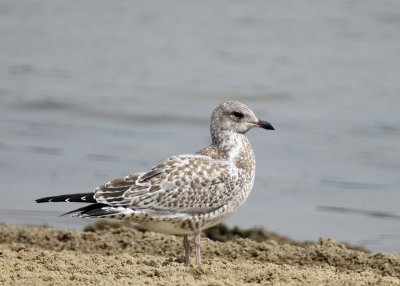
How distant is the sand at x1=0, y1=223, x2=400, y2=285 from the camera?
7.02 meters

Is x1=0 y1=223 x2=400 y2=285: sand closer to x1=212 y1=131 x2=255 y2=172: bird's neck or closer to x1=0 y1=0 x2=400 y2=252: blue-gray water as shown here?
x1=212 y1=131 x2=255 y2=172: bird's neck

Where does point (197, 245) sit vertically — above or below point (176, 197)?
below

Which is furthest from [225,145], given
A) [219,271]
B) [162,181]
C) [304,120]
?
[304,120]

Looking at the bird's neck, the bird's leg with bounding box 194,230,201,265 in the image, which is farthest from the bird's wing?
the bird's neck

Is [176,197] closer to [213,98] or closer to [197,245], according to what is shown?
[197,245]

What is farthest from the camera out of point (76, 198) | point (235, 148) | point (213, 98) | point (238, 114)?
point (213, 98)

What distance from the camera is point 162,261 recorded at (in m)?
8.02

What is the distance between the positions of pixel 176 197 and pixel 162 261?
1.67 feet

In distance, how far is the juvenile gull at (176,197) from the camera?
799 cm

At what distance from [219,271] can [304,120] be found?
8.56 meters

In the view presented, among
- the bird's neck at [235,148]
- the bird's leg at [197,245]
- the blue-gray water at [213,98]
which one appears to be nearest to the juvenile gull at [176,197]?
the bird's leg at [197,245]

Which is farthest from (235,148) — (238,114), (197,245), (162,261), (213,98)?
(213,98)

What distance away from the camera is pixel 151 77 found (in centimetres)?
1838

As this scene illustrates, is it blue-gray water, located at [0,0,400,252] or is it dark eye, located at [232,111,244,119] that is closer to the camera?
dark eye, located at [232,111,244,119]
